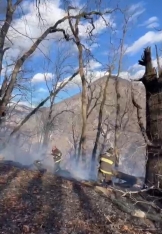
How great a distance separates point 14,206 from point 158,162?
4024 millimetres

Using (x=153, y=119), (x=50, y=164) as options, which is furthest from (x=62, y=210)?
(x=50, y=164)

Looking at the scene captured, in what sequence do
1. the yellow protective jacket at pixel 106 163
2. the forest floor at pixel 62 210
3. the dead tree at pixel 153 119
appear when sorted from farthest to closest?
the yellow protective jacket at pixel 106 163
the dead tree at pixel 153 119
the forest floor at pixel 62 210

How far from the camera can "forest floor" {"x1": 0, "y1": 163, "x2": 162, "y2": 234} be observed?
5703 mm

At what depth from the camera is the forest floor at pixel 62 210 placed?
570 cm

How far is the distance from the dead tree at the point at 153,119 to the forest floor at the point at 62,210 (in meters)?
0.95

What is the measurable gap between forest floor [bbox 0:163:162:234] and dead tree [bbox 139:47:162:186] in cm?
95

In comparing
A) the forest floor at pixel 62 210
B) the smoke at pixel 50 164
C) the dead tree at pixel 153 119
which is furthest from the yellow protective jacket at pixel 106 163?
the dead tree at pixel 153 119

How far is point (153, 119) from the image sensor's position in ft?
25.7

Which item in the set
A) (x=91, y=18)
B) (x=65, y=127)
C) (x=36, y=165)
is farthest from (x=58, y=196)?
(x=65, y=127)

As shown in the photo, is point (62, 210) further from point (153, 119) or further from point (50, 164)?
point (50, 164)

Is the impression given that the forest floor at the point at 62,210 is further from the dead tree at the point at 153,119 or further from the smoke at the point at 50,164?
the smoke at the point at 50,164

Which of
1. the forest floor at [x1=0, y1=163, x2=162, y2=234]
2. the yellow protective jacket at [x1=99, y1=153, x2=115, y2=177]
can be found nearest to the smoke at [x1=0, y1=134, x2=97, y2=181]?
the yellow protective jacket at [x1=99, y1=153, x2=115, y2=177]

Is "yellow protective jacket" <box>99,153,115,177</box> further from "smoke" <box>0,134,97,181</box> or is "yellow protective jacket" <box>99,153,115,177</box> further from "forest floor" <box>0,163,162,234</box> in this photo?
"forest floor" <box>0,163,162,234</box>

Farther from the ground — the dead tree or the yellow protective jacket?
the dead tree
